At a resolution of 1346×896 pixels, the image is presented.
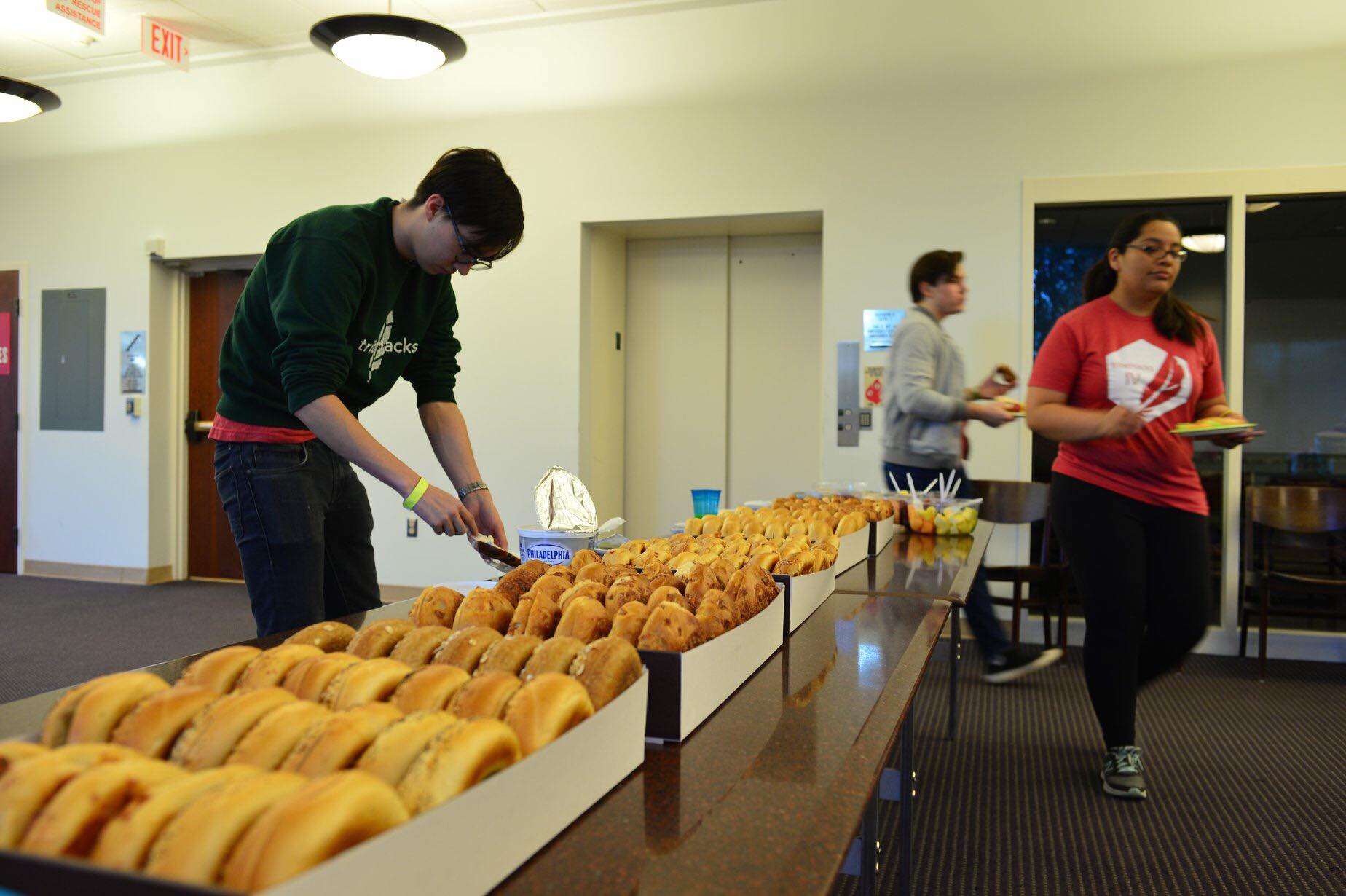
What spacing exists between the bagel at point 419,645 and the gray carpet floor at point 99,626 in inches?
140

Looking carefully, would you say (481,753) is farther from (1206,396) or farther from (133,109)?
(133,109)

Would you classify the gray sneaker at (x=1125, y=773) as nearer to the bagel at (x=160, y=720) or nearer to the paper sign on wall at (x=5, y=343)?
the bagel at (x=160, y=720)

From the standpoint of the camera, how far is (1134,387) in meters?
2.56

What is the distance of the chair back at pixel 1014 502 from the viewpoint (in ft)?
15.1

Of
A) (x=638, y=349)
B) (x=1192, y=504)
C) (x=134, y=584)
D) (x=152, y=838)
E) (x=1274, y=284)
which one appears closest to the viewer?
(x=152, y=838)

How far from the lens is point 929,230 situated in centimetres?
520

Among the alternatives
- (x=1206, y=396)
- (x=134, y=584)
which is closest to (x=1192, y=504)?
(x=1206, y=396)

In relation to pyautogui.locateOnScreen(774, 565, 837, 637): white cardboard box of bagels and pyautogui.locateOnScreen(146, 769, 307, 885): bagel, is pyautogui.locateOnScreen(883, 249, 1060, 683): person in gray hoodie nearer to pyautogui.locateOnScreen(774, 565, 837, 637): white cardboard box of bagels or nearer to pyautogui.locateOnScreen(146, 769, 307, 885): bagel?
pyautogui.locateOnScreen(774, 565, 837, 637): white cardboard box of bagels

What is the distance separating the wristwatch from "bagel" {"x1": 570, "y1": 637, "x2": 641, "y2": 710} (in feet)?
3.76

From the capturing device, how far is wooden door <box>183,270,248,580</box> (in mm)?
6887

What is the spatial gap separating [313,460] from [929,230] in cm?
415

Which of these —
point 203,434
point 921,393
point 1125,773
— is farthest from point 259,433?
point 203,434

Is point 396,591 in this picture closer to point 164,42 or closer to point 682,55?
point 164,42

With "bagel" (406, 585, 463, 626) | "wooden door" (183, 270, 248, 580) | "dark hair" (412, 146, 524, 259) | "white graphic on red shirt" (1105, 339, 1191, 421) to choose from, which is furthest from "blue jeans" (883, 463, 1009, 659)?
"wooden door" (183, 270, 248, 580)
